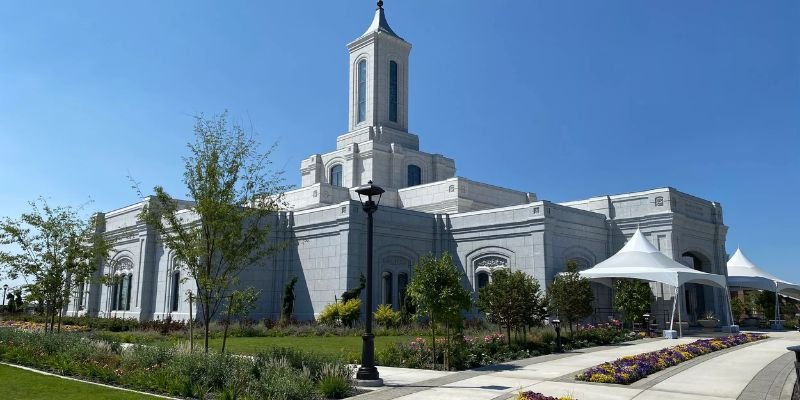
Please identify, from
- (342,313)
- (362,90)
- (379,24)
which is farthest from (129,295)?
(379,24)

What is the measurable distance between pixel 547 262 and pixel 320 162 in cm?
2207

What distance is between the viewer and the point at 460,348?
1608cm

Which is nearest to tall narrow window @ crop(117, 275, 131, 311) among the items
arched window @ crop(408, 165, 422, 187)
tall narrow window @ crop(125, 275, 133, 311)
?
tall narrow window @ crop(125, 275, 133, 311)

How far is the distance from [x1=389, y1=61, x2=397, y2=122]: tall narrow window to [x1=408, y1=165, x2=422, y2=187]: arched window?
12.8ft

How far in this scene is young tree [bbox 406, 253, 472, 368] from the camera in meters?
15.4

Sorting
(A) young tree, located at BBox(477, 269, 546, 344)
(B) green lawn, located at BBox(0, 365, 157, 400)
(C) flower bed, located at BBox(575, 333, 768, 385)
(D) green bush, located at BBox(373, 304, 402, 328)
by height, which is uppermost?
(A) young tree, located at BBox(477, 269, 546, 344)

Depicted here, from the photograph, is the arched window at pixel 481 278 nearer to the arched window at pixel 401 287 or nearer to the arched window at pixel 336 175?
the arched window at pixel 401 287

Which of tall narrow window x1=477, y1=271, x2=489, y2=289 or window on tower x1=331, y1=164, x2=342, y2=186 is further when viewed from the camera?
window on tower x1=331, y1=164, x2=342, y2=186

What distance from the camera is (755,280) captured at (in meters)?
35.9

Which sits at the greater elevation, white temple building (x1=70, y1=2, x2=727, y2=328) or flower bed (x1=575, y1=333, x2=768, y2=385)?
white temple building (x1=70, y1=2, x2=727, y2=328)

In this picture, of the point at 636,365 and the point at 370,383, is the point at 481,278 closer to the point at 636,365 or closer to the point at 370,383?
the point at 636,365

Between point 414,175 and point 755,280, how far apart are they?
22891 mm

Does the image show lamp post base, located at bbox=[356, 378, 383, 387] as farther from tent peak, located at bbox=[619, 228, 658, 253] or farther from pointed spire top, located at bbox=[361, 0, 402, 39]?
pointed spire top, located at bbox=[361, 0, 402, 39]

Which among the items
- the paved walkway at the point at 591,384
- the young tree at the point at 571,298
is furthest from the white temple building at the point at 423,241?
the paved walkway at the point at 591,384
